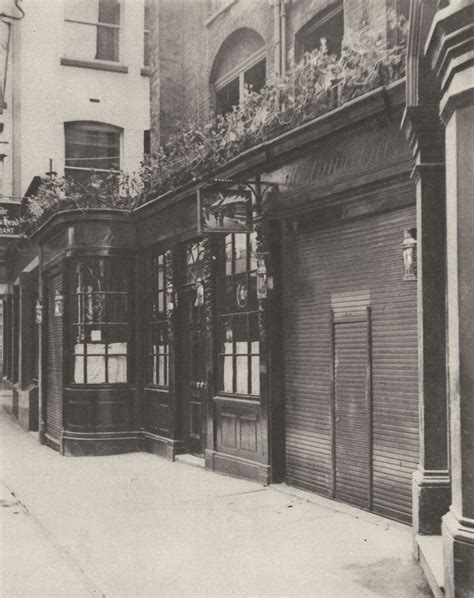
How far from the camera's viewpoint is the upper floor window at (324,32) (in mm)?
9516

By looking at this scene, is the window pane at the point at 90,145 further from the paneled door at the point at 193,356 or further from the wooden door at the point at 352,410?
the wooden door at the point at 352,410

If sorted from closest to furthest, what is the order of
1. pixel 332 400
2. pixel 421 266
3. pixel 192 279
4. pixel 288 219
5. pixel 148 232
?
pixel 421 266 < pixel 332 400 < pixel 288 219 < pixel 192 279 < pixel 148 232

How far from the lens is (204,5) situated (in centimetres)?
1282

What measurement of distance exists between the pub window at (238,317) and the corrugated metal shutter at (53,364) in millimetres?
4216

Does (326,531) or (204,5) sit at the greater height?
(204,5)

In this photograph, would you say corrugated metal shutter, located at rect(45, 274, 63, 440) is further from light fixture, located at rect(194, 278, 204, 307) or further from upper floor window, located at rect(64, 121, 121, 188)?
upper floor window, located at rect(64, 121, 121, 188)

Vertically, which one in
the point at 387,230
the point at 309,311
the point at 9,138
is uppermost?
the point at 9,138

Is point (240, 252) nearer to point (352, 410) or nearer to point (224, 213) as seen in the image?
point (224, 213)

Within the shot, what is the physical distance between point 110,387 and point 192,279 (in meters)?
2.65

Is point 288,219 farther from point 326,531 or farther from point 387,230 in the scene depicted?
point 326,531

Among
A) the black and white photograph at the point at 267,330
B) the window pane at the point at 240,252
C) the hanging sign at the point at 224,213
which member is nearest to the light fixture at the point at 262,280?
the black and white photograph at the point at 267,330

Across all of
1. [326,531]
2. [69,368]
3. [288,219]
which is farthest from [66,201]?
[326,531]

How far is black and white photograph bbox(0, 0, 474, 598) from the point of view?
18.1 ft

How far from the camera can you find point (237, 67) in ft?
38.8
